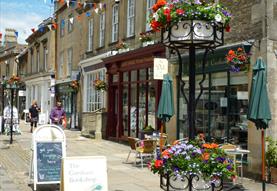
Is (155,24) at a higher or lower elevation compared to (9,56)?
lower

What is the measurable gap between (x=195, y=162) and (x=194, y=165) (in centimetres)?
6

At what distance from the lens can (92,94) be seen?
24125 millimetres

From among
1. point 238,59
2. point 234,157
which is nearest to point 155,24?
point 234,157

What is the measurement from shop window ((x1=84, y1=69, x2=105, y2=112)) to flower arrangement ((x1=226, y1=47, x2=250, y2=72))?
38.3ft

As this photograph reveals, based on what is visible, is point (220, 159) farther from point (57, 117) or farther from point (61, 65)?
point (61, 65)

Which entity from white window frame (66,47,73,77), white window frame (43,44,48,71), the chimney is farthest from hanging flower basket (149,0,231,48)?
the chimney

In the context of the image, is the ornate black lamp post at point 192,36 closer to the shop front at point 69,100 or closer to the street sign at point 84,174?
the street sign at point 84,174

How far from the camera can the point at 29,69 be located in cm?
4284

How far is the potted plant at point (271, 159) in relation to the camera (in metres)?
10.0

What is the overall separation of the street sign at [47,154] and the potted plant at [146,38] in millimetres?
8074

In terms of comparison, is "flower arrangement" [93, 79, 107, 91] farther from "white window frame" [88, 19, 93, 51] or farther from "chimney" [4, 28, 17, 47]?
"chimney" [4, 28, 17, 47]

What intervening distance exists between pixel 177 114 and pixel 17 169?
5417mm

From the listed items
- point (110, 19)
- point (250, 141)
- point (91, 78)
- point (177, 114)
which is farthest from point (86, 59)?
point (250, 141)

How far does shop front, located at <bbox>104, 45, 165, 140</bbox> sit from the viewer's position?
54.9ft
